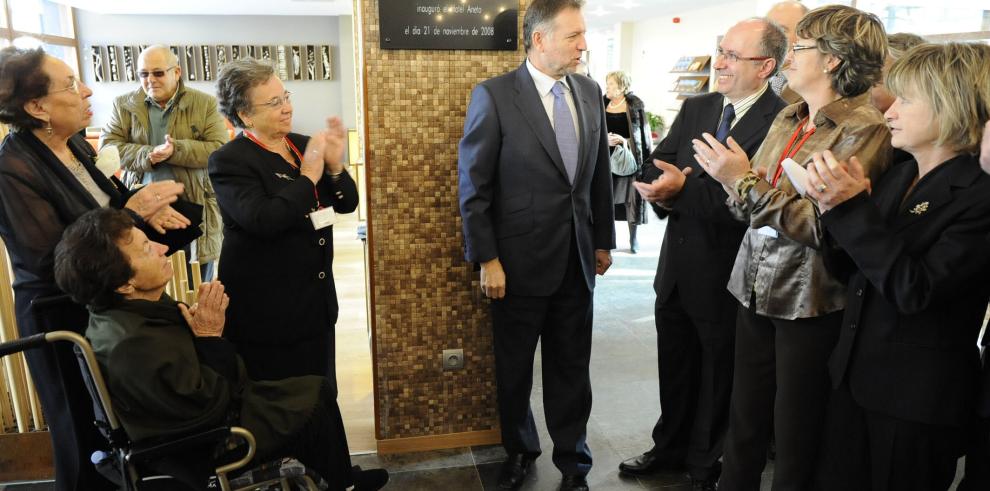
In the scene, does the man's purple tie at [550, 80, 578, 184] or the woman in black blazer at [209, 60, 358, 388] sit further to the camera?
the man's purple tie at [550, 80, 578, 184]

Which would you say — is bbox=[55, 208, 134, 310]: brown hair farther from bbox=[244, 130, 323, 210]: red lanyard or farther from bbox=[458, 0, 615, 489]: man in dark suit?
bbox=[458, 0, 615, 489]: man in dark suit

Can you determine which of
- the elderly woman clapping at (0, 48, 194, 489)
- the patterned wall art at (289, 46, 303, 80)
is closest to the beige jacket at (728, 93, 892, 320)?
the elderly woman clapping at (0, 48, 194, 489)

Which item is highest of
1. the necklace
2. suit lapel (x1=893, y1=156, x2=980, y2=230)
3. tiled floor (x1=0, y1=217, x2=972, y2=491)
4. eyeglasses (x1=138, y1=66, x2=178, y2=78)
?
eyeglasses (x1=138, y1=66, x2=178, y2=78)

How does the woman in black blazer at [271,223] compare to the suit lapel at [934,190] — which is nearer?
the suit lapel at [934,190]

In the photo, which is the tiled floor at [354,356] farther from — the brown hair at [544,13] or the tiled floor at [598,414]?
the brown hair at [544,13]

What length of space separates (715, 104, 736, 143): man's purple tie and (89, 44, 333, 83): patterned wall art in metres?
9.98

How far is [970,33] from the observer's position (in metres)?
5.96

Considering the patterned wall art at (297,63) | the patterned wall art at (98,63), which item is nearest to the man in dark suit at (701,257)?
the patterned wall art at (297,63)

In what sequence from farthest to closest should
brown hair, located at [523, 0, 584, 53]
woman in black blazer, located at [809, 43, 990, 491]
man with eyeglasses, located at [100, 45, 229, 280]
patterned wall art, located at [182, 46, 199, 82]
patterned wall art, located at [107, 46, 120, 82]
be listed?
patterned wall art, located at [182, 46, 199, 82], patterned wall art, located at [107, 46, 120, 82], man with eyeglasses, located at [100, 45, 229, 280], brown hair, located at [523, 0, 584, 53], woman in black blazer, located at [809, 43, 990, 491]

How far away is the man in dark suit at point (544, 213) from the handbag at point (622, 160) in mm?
Result: 2894

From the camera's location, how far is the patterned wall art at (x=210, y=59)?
11211 mm

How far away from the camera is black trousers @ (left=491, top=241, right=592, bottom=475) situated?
2.50 m

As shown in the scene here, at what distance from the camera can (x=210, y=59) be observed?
1148cm

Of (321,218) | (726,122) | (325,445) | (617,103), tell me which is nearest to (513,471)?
(325,445)
